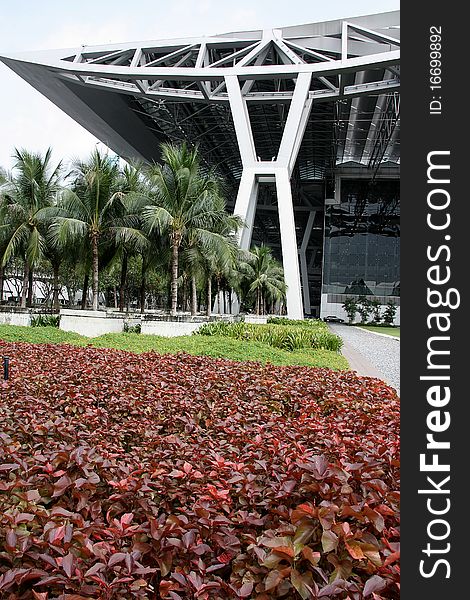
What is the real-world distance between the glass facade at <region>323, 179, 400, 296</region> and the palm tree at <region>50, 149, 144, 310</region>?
151 feet

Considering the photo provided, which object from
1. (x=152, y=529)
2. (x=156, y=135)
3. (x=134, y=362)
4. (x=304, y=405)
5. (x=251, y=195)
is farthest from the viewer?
(x=156, y=135)

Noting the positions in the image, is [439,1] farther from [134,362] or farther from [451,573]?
[134,362]

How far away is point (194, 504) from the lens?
2.50 metres

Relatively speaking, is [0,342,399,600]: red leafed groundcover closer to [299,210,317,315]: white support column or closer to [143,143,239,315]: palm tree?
[143,143,239,315]: palm tree

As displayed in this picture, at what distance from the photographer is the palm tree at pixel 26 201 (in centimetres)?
2467

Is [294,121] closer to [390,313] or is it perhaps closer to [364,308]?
[364,308]

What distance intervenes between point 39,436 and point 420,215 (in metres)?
3.03

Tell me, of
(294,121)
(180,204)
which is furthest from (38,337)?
(294,121)

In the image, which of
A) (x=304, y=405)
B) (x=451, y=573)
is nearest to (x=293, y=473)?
(x=451, y=573)

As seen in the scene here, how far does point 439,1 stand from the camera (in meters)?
1.65

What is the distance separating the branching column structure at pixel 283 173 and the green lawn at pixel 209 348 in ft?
66.5

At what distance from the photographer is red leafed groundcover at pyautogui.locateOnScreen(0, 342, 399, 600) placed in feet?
6.49

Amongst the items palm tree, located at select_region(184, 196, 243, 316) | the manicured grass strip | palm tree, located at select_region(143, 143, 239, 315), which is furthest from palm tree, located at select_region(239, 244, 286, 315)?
the manicured grass strip

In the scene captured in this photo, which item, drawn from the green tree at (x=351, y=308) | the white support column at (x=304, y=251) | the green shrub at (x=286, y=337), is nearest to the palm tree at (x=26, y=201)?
the green shrub at (x=286, y=337)
